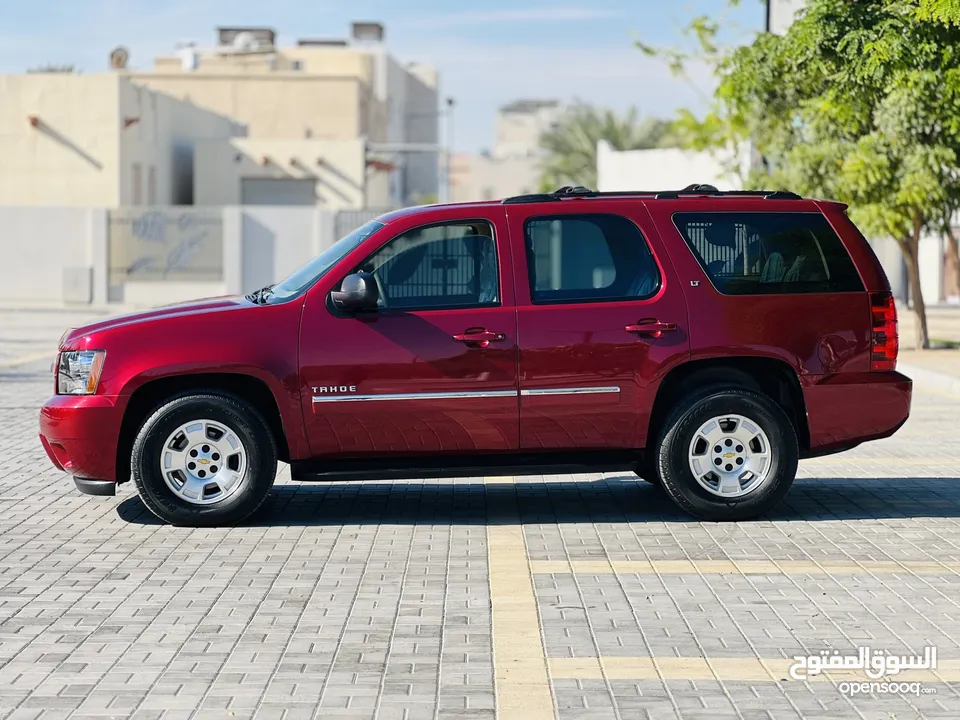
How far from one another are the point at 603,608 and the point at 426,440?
2.26 metres

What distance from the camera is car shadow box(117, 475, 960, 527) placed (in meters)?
9.05

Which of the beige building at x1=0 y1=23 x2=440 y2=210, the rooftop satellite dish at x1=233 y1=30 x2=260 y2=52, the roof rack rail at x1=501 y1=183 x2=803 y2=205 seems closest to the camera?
the roof rack rail at x1=501 y1=183 x2=803 y2=205

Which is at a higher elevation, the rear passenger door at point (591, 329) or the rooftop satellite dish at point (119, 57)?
the rooftop satellite dish at point (119, 57)

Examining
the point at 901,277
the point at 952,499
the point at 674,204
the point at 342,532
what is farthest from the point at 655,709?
the point at 901,277

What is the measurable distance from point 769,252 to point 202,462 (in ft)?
11.7

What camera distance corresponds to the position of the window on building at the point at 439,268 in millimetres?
8719

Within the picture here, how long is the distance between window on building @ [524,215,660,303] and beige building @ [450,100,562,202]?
122 meters

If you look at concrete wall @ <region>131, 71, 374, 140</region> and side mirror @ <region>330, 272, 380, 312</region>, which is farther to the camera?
concrete wall @ <region>131, 71, 374, 140</region>

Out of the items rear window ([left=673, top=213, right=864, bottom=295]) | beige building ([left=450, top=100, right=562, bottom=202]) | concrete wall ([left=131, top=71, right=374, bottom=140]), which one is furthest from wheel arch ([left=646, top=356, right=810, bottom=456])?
beige building ([left=450, top=100, right=562, bottom=202])

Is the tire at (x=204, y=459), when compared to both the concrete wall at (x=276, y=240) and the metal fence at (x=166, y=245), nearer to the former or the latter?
the concrete wall at (x=276, y=240)

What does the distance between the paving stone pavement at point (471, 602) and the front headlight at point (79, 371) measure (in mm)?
816

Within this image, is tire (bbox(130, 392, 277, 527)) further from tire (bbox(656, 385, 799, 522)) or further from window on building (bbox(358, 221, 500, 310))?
Answer: tire (bbox(656, 385, 799, 522))

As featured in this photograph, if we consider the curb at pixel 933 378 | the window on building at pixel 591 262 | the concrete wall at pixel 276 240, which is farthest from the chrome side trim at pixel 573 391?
the concrete wall at pixel 276 240

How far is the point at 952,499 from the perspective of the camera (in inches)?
382
